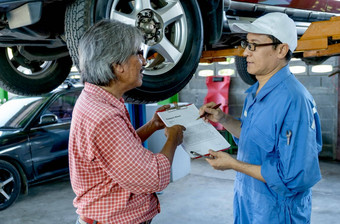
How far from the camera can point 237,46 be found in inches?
134

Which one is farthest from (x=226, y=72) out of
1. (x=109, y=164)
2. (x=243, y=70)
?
(x=109, y=164)

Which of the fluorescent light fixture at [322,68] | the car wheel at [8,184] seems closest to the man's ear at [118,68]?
the car wheel at [8,184]

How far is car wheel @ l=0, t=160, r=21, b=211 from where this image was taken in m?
4.14

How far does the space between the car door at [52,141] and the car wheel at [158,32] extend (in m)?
2.82

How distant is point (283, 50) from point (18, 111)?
3.99 meters

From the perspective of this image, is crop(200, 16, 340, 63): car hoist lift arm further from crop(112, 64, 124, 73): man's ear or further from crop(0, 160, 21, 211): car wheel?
crop(0, 160, 21, 211): car wheel

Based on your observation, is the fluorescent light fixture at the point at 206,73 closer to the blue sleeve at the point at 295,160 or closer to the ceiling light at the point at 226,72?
the ceiling light at the point at 226,72

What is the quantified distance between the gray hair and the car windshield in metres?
3.47

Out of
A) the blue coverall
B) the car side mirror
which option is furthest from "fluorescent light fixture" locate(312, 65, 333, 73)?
the blue coverall

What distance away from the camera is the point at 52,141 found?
4.62 meters

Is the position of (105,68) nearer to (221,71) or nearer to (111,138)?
(111,138)

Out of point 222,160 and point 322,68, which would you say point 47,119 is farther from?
point 322,68

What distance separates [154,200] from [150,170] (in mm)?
262

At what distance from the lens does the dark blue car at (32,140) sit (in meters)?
4.24
